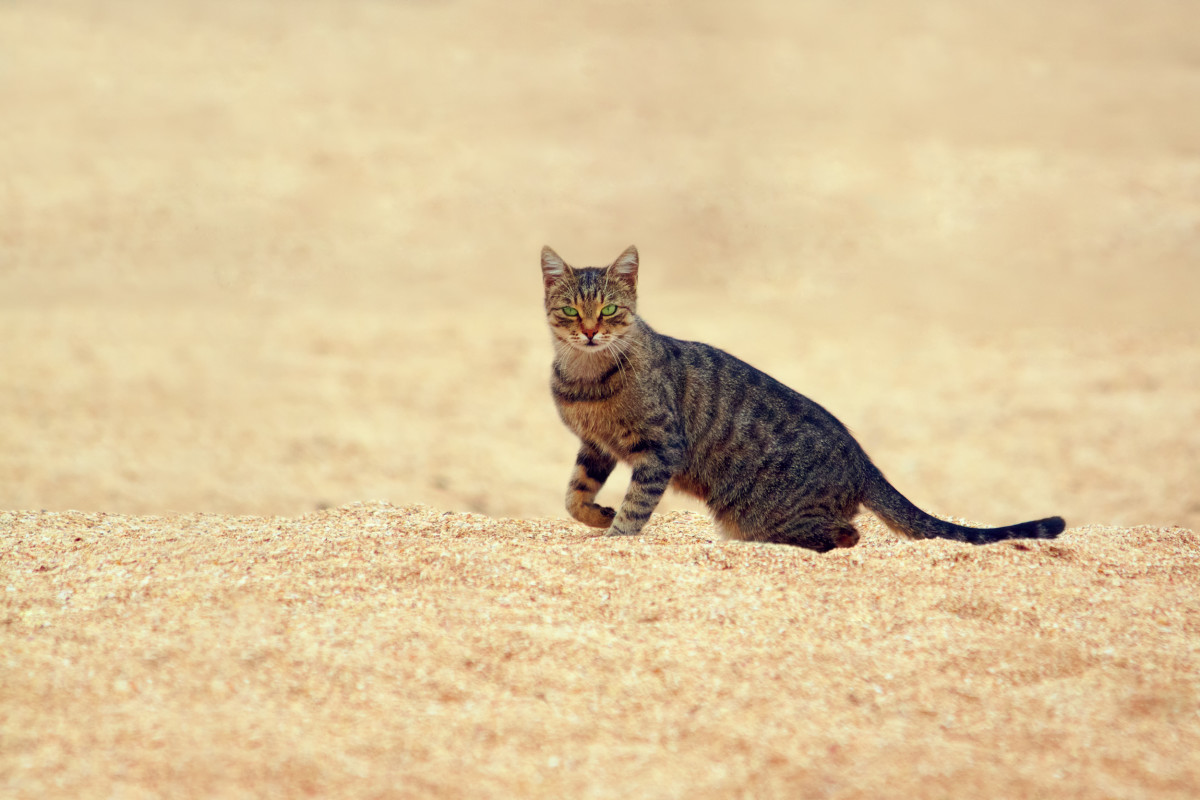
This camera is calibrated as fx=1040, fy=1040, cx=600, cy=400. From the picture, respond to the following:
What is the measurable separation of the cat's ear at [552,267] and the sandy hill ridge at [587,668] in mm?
1477

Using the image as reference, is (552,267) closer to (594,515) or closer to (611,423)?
→ (611,423)

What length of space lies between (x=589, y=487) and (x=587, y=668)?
2.08m

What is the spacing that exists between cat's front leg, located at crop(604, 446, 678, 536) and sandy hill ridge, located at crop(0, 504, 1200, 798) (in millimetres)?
317

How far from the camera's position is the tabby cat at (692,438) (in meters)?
5.20

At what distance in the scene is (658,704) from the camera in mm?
3297

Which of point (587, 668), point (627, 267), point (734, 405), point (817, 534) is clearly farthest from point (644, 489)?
point (587, 668)

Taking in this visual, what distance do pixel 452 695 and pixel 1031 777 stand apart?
5.66 feet

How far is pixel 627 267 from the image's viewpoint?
556cm

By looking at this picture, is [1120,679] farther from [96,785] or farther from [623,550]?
[96,785]

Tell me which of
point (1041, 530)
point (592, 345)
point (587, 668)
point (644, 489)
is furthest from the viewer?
point (592, 345)

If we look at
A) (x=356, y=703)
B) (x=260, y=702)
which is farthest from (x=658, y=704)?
(x=260, y=702)

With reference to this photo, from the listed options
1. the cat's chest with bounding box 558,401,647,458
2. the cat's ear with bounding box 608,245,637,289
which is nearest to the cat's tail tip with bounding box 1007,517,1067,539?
the cat's chest with bounding box 558,401,647,458

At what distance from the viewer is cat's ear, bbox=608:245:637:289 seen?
5.49 m

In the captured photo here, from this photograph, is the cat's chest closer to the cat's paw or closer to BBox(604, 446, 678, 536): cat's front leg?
BBox(604, 446, 678, 536): cat's front leg
